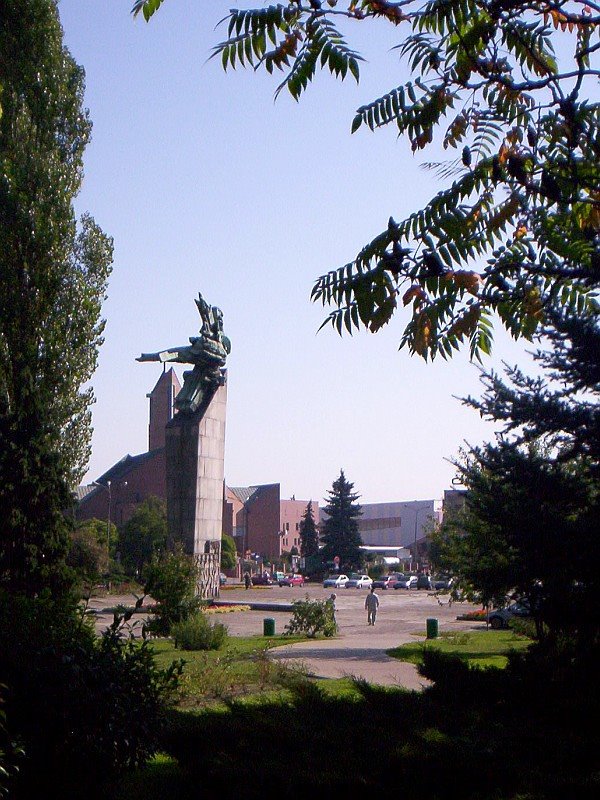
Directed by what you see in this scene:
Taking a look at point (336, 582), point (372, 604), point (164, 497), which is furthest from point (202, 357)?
point (164, 497)

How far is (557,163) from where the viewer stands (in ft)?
20.9

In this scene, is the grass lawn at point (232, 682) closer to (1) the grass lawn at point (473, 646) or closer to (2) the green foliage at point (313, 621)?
(1) the grass lawn at point (473, 646)

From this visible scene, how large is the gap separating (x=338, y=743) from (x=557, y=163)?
388cm

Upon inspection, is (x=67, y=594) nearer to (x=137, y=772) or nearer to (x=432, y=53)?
(x=137, y=772)

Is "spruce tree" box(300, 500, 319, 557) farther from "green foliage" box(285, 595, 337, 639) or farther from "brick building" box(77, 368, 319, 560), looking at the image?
"green foliage" box(285, 595, 337, 639)

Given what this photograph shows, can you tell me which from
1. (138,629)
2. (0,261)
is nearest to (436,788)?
(0,261)

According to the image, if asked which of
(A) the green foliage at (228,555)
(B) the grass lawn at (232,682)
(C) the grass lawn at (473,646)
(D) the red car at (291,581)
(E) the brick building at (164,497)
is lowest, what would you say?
(D) the red car at (291,581)

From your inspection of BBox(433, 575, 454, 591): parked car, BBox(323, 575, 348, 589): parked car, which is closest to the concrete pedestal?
BBox(433, 575, 454, 591): parked car

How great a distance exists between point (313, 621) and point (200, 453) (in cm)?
1338

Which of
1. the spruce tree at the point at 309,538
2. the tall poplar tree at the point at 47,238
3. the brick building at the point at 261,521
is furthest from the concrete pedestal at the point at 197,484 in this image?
the brick building at the point at 261,521

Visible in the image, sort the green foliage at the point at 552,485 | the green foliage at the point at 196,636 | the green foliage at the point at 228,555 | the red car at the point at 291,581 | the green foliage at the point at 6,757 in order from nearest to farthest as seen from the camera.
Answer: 1. the green foliage at the point at 6,757
2. the green foliage at the point at 552,485
3. the green foliage at the point at 196,636
4. the red car at the point at 291,581
5. the green foliage at the point at 228,555

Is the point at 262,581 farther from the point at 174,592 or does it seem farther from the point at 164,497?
the point at 174,592

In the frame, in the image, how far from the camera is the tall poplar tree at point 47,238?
712 inches

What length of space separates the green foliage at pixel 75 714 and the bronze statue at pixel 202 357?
112 feet
